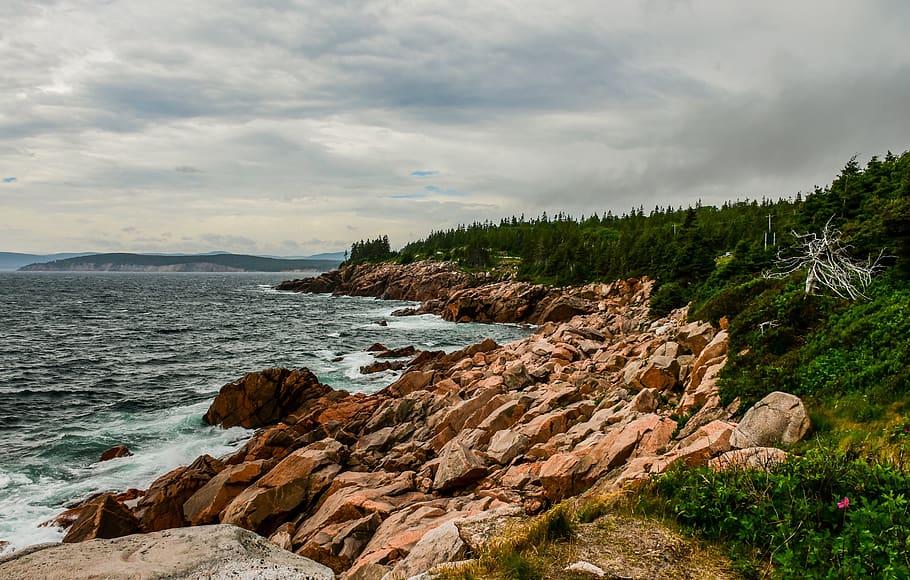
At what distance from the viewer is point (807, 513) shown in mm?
6395

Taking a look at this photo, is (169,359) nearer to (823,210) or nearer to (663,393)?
(663,393)

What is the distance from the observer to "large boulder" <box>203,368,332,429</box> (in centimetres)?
2744

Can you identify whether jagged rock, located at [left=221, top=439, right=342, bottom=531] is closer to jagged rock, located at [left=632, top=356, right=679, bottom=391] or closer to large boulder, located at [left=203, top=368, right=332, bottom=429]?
large boulder, located at [left=203, top=368, right=332, bottom=429]

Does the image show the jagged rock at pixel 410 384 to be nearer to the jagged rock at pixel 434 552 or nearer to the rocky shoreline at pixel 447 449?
the rocky shoreline at pixel 447 449

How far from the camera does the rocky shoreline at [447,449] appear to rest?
400 inches

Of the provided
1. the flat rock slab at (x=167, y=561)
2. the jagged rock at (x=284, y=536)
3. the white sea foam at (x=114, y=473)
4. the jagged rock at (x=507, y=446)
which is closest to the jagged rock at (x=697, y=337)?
the jagged rock at (x=507, y=446)

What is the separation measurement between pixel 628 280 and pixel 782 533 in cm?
6553

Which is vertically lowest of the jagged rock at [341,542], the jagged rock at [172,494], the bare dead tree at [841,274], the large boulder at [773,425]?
the jagged rock at [172,494]

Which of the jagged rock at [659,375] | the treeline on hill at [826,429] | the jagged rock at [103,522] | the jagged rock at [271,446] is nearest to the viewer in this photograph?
the treeline on hill at [826,429]

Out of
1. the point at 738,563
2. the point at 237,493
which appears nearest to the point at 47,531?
the point at 237,493

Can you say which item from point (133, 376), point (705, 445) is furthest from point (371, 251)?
point (705, 445)

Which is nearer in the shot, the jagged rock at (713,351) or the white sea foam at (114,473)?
the white sea foam at (114,473)

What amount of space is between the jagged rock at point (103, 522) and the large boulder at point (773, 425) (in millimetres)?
17742

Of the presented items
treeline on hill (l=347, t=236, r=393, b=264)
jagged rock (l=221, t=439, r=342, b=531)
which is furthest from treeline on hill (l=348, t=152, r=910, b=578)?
treeline on hill (l=347, t=236, r=393, b=264)
